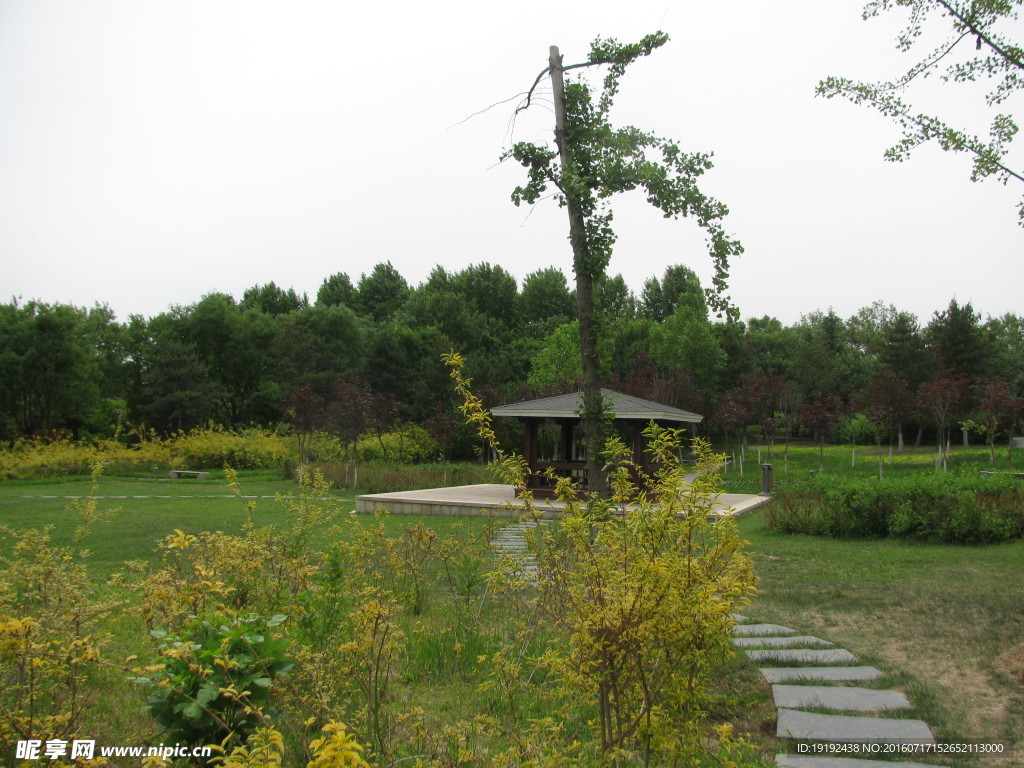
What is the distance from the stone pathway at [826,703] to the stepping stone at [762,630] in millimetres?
130

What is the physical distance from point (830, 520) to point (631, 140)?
6.27 meters

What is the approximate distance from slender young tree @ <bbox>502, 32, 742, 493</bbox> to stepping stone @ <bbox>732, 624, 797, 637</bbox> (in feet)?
4.63

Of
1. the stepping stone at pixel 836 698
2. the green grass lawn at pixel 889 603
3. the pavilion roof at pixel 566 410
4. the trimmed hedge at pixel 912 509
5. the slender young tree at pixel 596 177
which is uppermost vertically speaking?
the slender young tree at pixel 596 177

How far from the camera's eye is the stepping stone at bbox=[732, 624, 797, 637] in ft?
14.6

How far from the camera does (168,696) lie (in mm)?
2418

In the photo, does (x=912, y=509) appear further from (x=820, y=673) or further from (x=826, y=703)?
(x=826, y=703)

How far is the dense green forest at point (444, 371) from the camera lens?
2353cm

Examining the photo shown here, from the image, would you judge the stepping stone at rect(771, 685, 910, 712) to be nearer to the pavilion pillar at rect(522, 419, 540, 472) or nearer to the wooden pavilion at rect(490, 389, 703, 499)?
the wooden pavilion at rect(490, 389, 703, 499)

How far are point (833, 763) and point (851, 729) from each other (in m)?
0.33

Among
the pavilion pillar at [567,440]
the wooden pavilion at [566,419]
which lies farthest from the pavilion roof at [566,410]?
the pavilion pillar at [567,440]

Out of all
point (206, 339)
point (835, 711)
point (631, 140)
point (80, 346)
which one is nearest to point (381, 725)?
point (835, 711)

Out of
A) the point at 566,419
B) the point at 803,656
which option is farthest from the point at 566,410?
the point at 803,656

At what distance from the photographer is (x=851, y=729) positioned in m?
2.94

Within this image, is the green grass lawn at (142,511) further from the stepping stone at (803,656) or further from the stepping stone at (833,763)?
the stepping stone at (833,763)
